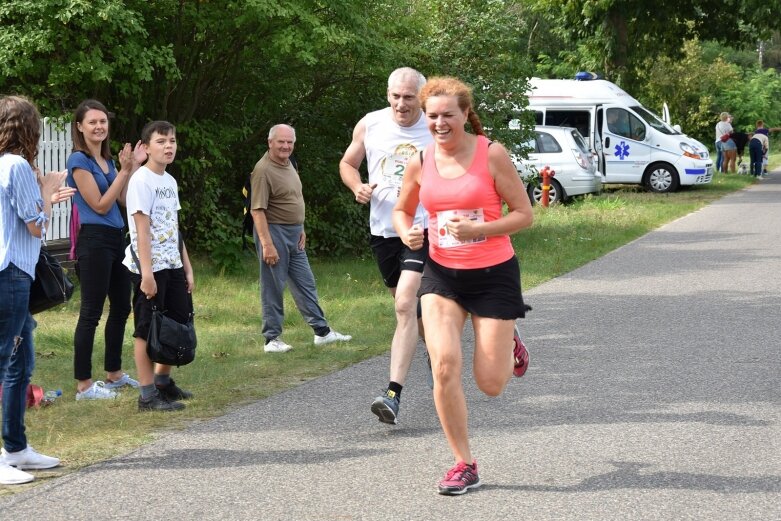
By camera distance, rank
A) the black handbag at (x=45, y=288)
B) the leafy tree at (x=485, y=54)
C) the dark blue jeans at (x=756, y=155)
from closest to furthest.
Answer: the black handbag at (x=45, y=288) → the leafy tree at (x=485, y=54) → the dark blue jeans at (x=756, y=155)

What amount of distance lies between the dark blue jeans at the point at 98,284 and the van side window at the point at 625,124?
2215cm

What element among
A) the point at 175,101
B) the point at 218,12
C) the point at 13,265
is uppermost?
the point at 218,12

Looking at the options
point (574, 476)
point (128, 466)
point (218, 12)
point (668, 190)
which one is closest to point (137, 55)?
point (218, 12)

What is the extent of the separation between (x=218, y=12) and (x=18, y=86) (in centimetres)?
220

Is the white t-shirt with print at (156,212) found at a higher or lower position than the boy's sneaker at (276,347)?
higher

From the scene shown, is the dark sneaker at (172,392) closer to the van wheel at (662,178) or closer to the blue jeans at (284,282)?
the blue jeans at (284,282)

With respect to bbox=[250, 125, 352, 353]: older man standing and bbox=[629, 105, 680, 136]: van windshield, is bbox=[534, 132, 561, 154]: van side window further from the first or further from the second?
bbox=[250, 125, 352, 353]: older man standing

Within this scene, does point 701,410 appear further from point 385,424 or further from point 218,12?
point 218,12

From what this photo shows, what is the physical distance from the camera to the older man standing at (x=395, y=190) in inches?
268

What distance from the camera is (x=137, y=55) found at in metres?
12.5

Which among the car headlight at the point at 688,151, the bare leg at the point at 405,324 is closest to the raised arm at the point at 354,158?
the bare leg at the point at 405,324

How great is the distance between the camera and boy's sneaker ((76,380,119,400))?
7.68 metres

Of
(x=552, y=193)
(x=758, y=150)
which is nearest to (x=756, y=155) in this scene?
(x=758, y=150)

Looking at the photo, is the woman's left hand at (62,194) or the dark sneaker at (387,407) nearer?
the woman's left hand at (62,194)
